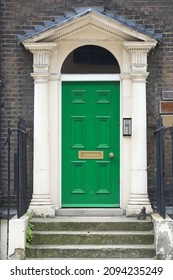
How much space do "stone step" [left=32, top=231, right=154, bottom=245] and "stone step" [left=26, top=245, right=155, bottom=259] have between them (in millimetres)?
187

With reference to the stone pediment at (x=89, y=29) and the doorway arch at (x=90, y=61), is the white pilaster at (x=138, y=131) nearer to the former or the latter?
the stone pediment at (x=89, y=29)

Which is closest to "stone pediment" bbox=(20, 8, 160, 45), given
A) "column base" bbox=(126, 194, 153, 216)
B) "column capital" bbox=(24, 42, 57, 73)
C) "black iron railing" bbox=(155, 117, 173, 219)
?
"column capital" bbox=(24, 42, 57, 73)

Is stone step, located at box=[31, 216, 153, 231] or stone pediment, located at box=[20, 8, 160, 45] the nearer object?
stone step, located at box=[31, 216, 153, 231]

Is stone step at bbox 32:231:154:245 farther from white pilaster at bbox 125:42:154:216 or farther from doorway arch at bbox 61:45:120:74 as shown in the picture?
doorway arch at bbox 61:45:120:74

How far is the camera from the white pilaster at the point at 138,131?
901 centimetres

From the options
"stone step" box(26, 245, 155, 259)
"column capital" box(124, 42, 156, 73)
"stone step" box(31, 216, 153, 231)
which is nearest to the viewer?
"stone step" box(26, 245, 155, 259)

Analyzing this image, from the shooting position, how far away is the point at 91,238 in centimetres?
833

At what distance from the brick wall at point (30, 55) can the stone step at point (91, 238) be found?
1.11 metres

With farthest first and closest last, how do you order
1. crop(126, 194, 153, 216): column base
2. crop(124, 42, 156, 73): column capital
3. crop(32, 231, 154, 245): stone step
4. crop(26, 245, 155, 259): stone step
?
crop(124, 42, 156, 73): column capital, crop(126, 194, 153, 216): column base, crop(32, 231, 154, 245): stone step, crop(26, 245, 155, 259): stone step

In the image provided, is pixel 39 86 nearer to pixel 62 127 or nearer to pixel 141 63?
pixel 62 127

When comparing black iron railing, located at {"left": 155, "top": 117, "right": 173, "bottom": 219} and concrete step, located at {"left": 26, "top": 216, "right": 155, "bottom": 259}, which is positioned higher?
black iron railing, located at {"left": 155, "top": 117, "right": 173, "bottom": 219}

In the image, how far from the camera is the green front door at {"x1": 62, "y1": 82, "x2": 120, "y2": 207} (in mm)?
9320
